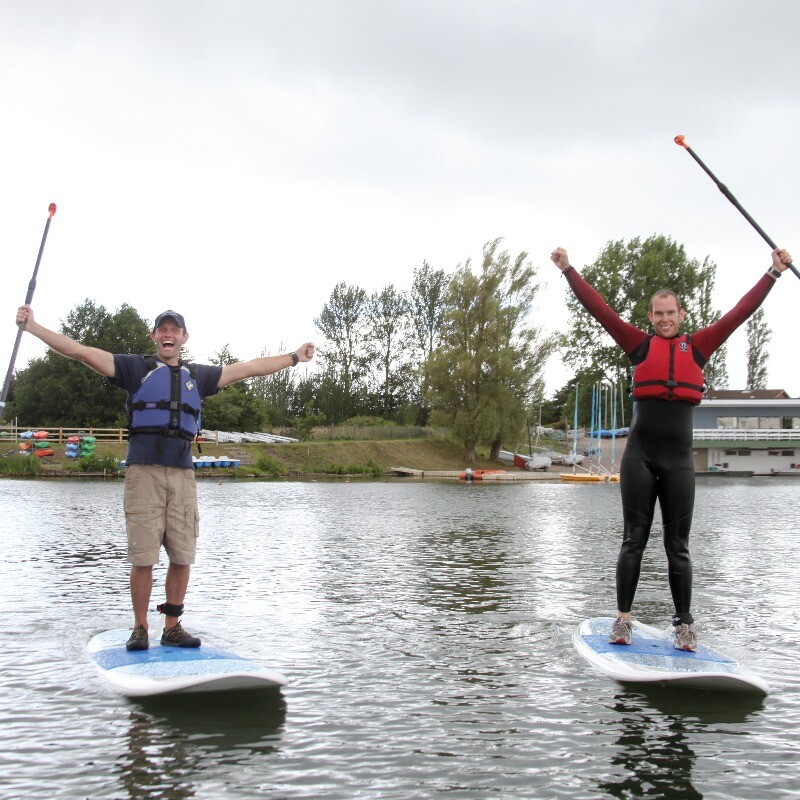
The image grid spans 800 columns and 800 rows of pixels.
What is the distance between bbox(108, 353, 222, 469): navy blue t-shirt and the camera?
6.61 meters

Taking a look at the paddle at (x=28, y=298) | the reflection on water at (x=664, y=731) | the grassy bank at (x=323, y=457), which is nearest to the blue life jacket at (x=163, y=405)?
the paddle at (x=28, y=298)

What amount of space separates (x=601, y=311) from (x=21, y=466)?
155ft

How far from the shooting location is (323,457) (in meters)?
65.3

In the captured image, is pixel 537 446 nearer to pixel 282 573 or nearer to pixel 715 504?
pixel 715 504

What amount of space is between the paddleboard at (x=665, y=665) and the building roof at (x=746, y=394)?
268 ft

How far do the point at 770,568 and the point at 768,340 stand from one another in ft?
292

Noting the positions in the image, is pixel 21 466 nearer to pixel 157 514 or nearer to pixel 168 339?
pixel 168 339

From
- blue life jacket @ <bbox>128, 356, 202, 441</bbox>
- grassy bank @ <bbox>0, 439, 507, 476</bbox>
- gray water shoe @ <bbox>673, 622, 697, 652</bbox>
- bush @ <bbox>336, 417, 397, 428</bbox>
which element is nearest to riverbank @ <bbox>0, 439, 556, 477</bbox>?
grassy bank @ <bbox>0, 439, 507, 476</bbox>

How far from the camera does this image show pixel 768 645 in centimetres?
782

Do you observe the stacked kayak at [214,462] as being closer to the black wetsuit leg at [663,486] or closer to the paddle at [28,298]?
the paddle at [28,298]

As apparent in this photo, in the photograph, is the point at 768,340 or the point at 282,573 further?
the point at 768,340

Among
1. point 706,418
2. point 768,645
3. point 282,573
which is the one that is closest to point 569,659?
point 768,645

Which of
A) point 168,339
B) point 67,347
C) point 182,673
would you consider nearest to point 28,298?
point 67,347

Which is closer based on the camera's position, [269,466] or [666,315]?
[666,315]
